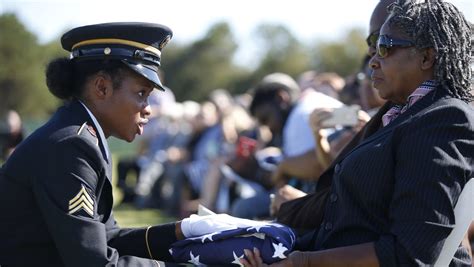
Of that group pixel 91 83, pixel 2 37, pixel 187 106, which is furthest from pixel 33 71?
pixel 91 83

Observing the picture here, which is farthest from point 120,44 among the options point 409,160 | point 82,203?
point 409,160

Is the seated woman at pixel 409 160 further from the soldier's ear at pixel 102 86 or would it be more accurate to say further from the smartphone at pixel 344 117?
the smartphone at pixel 344 117

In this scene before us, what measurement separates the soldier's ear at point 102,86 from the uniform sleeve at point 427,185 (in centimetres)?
134

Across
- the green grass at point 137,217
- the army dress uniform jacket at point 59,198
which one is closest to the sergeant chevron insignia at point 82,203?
the army dress uniform jacket at point 59,198

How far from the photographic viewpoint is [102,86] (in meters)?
3.44

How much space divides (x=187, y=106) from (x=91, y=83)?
12485 millimetres

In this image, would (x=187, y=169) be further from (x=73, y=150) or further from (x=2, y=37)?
(x=2, y=37)

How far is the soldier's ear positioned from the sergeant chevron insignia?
1.74 feet

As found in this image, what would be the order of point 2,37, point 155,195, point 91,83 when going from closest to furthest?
point 91,83 → point 155,195 → point 2,37

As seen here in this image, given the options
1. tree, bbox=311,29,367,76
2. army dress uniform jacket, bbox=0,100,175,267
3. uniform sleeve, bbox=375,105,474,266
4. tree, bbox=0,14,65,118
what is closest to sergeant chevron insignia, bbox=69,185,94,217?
army dress uniform jacket, bbox=0,100,175,267

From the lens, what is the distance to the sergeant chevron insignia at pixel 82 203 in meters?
3.06

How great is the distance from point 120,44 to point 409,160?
4.72ft

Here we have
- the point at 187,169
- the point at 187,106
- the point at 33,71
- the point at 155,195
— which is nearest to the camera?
A: the point at 187,169

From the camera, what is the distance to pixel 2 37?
31.6 m
